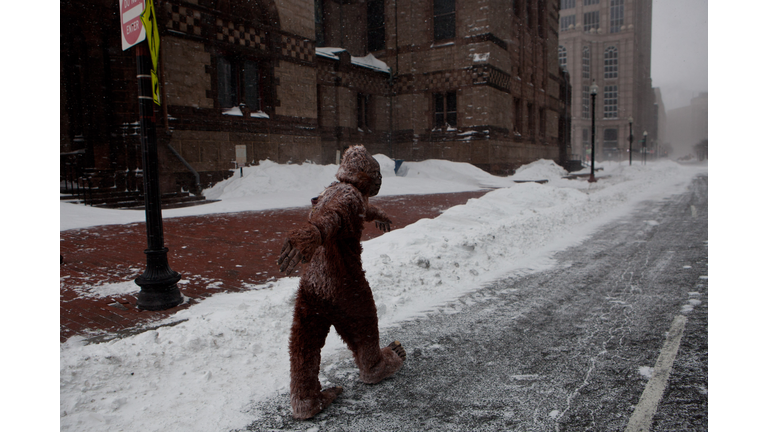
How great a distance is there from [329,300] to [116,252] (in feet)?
18.0

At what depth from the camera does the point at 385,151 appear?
25812mm

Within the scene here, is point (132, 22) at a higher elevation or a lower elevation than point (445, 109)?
lower

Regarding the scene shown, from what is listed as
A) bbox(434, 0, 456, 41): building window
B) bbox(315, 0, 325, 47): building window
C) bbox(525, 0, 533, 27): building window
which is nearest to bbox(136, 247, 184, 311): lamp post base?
bbox(315, 0, 325, 47): building window

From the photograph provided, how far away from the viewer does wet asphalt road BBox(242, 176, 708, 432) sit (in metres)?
2.51

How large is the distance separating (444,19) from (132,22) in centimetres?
2301

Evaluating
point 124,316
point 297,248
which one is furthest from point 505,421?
point 124,316

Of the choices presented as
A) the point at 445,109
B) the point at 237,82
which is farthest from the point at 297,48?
the point at 445,109

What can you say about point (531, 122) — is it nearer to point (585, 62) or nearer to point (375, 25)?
point (375, 25)

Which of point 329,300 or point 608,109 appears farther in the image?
point 608,109

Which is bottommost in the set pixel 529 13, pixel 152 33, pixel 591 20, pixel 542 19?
pixel 152 33

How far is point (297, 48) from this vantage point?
18047 mm

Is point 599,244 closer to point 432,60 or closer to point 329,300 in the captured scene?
point 329,300

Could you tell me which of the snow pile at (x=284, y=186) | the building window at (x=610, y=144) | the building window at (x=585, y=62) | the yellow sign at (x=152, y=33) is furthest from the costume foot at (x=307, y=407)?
the building window at (x=585, y=62)

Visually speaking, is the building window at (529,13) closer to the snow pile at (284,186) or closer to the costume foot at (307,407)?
the snow pile at (284,186)
